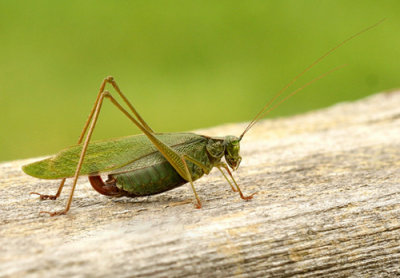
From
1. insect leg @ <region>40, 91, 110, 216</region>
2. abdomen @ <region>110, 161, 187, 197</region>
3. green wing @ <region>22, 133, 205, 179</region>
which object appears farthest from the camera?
abdomen @ <region>110, 161, 187, 197</region>

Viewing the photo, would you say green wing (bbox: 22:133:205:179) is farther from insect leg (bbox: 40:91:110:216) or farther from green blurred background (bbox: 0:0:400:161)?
green blurred background (bbox: 0:0:400:161)

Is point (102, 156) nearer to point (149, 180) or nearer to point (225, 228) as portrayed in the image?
point (149, 180)

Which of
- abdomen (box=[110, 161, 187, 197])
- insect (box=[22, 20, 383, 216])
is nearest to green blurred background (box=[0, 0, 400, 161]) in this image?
insect (box=[22, 20, 383, 216])

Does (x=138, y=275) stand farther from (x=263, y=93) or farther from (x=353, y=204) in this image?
(x=263, y=93)

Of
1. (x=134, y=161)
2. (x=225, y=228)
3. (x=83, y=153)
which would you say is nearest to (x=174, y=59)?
(x=134, y=161)

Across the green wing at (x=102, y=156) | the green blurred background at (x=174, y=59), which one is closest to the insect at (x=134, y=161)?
the green wing at (x=102, y=156)

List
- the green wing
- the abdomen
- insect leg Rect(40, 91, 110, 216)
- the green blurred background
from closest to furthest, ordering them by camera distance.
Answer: insect leg Rect(40, 91, 110, 216), the green wing, the abdomen, the green blurred background
